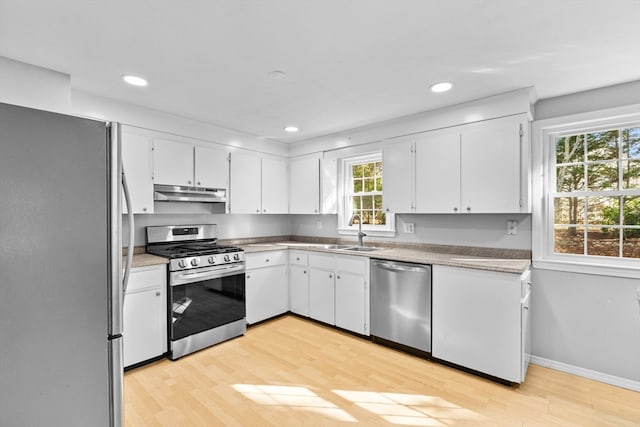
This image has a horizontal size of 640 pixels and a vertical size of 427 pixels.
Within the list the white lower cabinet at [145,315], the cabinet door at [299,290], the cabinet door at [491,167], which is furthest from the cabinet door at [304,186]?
the white lower cabinet at [145,315]

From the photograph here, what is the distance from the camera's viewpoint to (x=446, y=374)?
8.48 feet

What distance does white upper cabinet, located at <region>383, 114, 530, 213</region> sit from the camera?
2.62 metres

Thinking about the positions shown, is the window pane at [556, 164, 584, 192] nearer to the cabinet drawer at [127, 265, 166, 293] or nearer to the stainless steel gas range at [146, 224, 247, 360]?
the stainless steel gas range at [146, 224, 247, 360]

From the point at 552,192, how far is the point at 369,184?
1.91 m

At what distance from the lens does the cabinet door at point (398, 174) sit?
3274mm

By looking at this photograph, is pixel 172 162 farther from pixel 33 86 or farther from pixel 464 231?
pixel 464 231

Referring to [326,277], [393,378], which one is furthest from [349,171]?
[393,378]

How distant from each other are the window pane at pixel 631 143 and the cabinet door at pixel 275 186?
357 centimetres

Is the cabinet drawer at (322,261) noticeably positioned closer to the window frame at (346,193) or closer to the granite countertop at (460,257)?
the granite countertop at (460,257)

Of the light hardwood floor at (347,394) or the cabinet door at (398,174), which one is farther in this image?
the cabinet door at (398,174)

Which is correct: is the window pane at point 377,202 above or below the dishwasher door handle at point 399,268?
above

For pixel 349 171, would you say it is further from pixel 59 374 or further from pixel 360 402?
pixel 59 374

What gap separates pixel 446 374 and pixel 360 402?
0.86 meters

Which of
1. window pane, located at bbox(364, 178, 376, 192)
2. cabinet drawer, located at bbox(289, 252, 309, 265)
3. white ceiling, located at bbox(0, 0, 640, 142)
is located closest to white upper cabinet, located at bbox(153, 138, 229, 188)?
white ceiling, located at bbox(0, 0, 640, 142)
